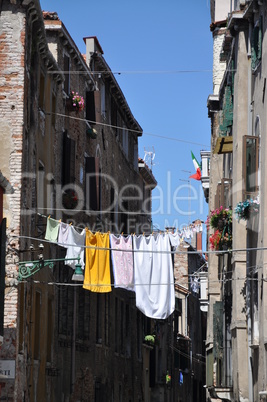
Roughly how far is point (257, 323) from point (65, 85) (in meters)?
11.6

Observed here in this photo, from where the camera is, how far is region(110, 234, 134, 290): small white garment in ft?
79.0

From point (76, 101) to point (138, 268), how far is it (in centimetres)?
736

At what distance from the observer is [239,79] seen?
898 inches

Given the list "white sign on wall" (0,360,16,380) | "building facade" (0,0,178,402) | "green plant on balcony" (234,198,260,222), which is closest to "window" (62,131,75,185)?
"building facade" (0,0,178,402)

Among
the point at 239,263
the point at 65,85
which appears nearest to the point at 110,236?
the point at 239,263

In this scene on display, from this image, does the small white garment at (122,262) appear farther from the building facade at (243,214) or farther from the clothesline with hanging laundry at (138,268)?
the building facade at (243,214)

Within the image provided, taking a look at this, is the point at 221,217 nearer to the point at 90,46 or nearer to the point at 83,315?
the point at 83,315

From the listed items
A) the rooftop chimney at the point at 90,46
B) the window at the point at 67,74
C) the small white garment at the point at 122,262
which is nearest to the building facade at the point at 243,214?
the small white garment at the point at 122,262

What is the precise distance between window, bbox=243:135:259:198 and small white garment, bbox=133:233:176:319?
175 inches

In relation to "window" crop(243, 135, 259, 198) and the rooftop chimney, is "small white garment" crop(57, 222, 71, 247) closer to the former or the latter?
"window" crop(243, 135, 259, 198)

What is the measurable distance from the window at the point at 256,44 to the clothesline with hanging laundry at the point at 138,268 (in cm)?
532

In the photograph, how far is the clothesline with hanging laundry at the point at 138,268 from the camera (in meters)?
23.9

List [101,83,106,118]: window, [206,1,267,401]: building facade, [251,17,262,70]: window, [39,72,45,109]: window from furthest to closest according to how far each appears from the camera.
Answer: [101,83,106,118]: window < [39,72,45,109]: window < [251,17,262,70]: window < [206,1,267,401]: building facade

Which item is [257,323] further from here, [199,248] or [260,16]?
[199,248]
